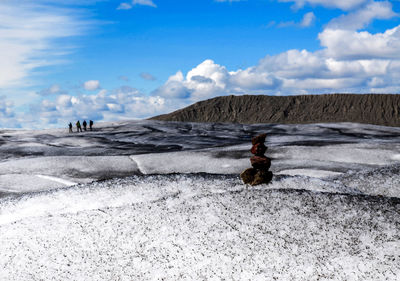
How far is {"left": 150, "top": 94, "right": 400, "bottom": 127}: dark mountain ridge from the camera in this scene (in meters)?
102

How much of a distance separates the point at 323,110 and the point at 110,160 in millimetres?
97078

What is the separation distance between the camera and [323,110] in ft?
351

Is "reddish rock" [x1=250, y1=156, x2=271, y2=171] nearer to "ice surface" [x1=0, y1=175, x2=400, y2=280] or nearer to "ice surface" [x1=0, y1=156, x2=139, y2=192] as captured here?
"ice surface" [x1=0, y1=175, x2=400, y2=280]

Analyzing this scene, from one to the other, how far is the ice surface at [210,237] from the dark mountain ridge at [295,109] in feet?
310

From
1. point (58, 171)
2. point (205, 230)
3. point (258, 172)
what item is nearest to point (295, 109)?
point (58, 171)

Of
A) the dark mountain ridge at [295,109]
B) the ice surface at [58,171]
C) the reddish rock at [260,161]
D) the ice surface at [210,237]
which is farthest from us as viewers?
the dark mountain ridge at [295,109]

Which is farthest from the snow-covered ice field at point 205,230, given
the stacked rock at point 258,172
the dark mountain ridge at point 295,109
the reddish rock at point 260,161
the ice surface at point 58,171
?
the dark mountain ridge at point 295,109

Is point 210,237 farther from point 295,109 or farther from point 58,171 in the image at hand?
point 295,109

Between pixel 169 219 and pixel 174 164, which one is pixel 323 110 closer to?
pixel 174 164

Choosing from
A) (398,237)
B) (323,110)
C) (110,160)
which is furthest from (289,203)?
(323,110)

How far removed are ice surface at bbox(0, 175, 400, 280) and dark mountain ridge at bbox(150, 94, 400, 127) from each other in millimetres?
94349

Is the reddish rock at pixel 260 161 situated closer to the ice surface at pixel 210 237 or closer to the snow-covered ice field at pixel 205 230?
the snow-covered ice field at pixel 205 230

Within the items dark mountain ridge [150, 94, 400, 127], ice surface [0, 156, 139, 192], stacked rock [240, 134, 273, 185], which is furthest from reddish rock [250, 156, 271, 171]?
dark mountain ridge [150, 94, 400, 127]

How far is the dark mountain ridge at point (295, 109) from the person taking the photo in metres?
102
